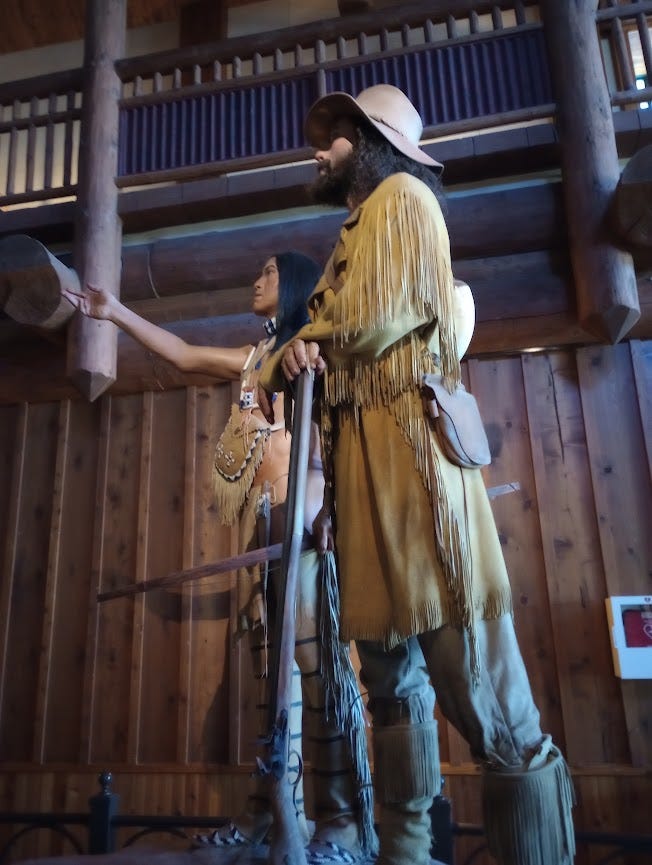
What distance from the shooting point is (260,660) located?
7.44ft

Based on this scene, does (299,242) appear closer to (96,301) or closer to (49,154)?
(96,301)

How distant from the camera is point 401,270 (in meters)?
1.43

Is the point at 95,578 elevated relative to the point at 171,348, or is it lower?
lower

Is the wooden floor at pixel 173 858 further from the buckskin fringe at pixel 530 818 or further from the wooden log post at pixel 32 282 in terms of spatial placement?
the wooden log post at pixel 32 282

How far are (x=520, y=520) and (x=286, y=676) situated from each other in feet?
7.79

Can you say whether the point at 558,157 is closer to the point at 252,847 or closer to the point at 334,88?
the point at 334,88

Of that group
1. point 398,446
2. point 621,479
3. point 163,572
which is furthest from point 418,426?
point 163,572

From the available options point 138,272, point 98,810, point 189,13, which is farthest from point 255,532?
point 189,13

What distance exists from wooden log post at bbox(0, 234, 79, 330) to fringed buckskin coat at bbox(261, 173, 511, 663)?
2.16 m

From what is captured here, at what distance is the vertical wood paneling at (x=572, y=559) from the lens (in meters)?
3.10

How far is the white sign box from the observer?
10.0ft

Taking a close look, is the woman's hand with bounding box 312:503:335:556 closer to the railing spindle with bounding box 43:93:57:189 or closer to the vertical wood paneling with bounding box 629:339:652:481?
the vertical wood paneling with bounding box 629:339:652:481

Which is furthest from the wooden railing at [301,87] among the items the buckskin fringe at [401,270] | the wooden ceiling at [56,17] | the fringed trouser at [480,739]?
the fringed trouser at [480,739]

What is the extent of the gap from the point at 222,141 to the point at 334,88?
2.11ft
